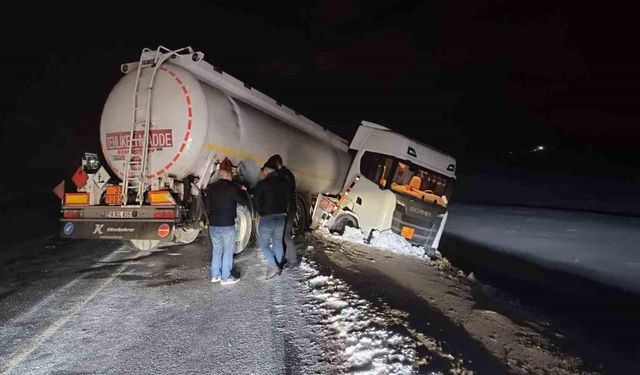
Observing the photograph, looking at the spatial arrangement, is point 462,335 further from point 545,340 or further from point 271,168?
point 271,168

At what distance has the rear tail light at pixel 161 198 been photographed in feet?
20.7

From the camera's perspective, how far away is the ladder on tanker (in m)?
6.42

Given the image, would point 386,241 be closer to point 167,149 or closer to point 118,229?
point 167,149

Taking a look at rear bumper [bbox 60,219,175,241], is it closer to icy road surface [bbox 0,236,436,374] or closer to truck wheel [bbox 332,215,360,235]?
icy road surface [bbox 0,236,436,374]

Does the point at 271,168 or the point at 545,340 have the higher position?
the point at 271,168

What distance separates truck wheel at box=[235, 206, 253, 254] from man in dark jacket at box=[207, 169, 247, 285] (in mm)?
1359

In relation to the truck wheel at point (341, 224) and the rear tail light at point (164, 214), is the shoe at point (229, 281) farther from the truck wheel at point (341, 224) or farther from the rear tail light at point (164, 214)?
the truck wheel at point (341, 224)

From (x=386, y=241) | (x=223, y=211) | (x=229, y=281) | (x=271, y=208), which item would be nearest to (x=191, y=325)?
(x=229, y=281)

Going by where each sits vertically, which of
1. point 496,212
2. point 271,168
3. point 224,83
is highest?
point 224,83

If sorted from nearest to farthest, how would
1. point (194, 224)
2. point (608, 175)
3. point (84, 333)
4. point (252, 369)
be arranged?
point (252, 369), point (84, 333), point (194, 224), point (608, 175)

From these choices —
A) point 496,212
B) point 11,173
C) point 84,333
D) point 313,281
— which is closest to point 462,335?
point 313,281

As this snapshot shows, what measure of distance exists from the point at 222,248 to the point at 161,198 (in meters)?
1.37

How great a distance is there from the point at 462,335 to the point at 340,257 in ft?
10.6

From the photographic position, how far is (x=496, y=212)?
81.5ft
